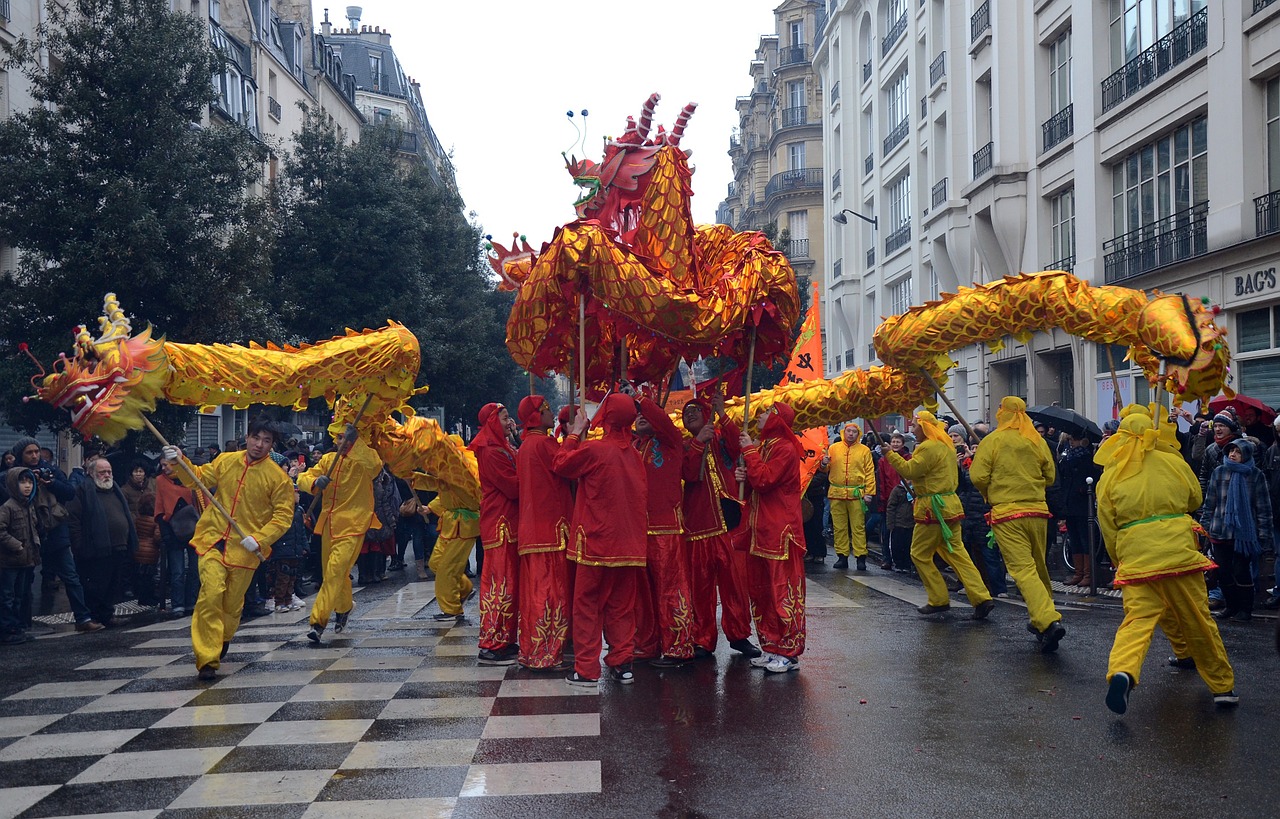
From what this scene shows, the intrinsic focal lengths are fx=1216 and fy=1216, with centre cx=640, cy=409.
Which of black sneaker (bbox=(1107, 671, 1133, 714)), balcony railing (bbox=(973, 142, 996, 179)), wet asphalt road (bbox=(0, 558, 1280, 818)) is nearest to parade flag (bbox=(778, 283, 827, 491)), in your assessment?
wet asphalt road (bbox=(0, 558, 1280, 818))

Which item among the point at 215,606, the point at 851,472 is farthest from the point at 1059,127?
the point at 215,606

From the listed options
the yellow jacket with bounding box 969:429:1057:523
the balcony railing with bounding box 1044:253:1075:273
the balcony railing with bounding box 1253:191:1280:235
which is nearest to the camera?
the yellow jacket with bounding box 969:429:1057:523

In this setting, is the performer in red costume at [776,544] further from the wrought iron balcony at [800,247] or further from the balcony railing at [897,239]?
the wrought iron balcony at [800,247]

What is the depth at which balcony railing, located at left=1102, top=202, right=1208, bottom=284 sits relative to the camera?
17844 mm

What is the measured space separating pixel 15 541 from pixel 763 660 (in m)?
6.42

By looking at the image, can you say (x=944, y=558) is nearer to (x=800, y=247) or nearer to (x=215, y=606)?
(x=215, y=606)

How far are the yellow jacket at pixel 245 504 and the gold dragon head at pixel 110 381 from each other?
927 millimetres

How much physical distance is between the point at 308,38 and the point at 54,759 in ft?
126

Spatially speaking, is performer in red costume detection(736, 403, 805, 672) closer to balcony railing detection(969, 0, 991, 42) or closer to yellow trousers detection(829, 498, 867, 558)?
yellow trousers detection(829, 498, 867, 558)

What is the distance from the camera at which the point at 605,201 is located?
9234 millimetres

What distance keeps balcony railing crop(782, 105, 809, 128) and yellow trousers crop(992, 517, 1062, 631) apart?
4780 centimetres

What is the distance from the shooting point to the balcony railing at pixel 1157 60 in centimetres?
1773

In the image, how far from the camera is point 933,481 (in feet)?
34.0

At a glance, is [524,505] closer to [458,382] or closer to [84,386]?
[84,386]
